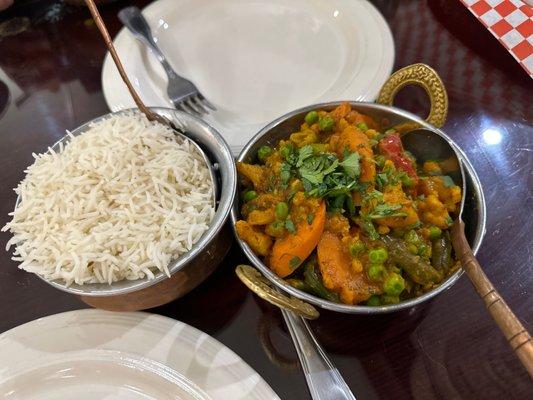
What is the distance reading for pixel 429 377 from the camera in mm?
1298

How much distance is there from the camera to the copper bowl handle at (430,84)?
Result: 151 centimetres

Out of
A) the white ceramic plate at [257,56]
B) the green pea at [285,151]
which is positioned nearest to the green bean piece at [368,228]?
the green pea at [285,151]

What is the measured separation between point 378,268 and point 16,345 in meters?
1.08

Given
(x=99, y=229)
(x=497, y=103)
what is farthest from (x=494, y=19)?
(x=99, y=229)

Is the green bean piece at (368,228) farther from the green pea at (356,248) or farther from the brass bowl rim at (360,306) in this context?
the brass bowl rim at (360,306)

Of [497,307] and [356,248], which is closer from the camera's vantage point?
[497,307]

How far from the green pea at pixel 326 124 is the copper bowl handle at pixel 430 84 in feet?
0.99

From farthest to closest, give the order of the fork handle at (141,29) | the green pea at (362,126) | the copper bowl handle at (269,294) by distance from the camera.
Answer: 1. the fork handle at (141,29)
2. the green pea at (362,126)
3. the copper bowl handle at (269,294)

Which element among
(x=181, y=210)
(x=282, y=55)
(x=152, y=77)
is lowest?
(x=181, y=210)

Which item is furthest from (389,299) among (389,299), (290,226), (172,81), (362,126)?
(172,81)

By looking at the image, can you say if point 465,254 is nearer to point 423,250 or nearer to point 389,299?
point 423,250

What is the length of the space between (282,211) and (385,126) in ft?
1.79

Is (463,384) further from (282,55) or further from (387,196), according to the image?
(282,55)

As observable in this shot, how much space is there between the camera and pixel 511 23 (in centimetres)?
199
